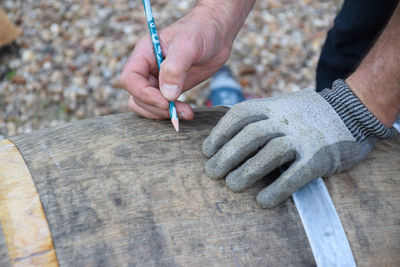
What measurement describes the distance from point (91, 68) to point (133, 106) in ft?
8.31

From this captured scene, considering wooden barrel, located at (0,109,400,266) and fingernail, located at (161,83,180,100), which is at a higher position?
fingernail, located at (161,83,180,100)

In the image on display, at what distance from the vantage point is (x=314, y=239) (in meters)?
1.32

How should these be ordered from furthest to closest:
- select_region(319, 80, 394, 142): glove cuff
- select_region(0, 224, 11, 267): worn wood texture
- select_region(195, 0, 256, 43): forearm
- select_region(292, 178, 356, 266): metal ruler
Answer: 1. select_region(195, 0, 256, 43): forearm
2. select_region(319, 80, 394, 142): glove cuff
3. select_region(292, 178, 356, 266): metal ruler
4. select_region(0, 224, 11, 267): worn wood texture

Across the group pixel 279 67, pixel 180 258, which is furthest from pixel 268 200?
pixel 279 67

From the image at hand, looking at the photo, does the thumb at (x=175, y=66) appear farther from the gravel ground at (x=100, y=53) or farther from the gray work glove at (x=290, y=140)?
the gravel ground at (x=100, y=53)

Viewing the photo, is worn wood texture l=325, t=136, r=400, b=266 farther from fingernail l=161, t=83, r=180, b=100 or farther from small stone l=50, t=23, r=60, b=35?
small stone l=50, t=23, r=60, b=35

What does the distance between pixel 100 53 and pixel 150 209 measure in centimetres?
322

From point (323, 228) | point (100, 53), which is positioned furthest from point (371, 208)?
point (100, 53)

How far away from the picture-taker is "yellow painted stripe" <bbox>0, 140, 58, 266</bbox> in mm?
1204

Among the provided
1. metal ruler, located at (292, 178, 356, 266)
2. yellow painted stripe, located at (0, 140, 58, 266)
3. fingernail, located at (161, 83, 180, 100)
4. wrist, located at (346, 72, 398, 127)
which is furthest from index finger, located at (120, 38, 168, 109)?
wrist, located at (346, 72, 398, 127)

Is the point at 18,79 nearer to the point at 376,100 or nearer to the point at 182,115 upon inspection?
the point at 182,115

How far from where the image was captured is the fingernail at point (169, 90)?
1606 millimetres

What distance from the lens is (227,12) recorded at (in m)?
1.99

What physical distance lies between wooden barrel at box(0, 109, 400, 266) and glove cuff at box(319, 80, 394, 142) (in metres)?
0.13
